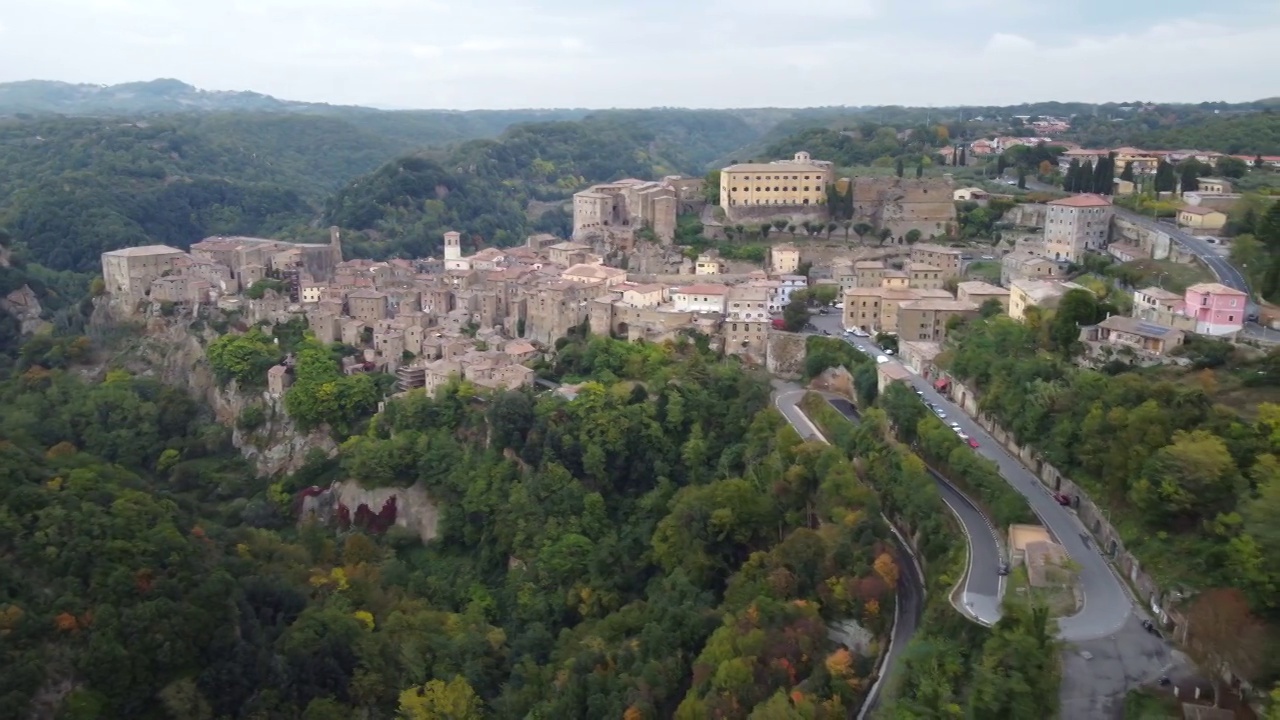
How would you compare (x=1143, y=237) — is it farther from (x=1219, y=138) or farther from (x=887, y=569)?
(x=1219, y=138)

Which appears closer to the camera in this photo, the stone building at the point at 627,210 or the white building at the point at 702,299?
the white building at the point at 702,299

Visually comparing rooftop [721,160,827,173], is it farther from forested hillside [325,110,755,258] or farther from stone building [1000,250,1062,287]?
forested hillside [325,110,755,258]

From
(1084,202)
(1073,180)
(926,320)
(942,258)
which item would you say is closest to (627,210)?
(942,258)

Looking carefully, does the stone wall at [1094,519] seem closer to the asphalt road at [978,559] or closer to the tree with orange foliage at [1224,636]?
the tree with orange foliage at [1224,636]

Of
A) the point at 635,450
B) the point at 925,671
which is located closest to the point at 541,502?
the point at 635,450

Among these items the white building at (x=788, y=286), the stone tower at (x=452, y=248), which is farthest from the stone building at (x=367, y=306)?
the white building at (x=788, y=286)

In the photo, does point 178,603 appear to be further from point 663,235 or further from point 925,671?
point 663,235
